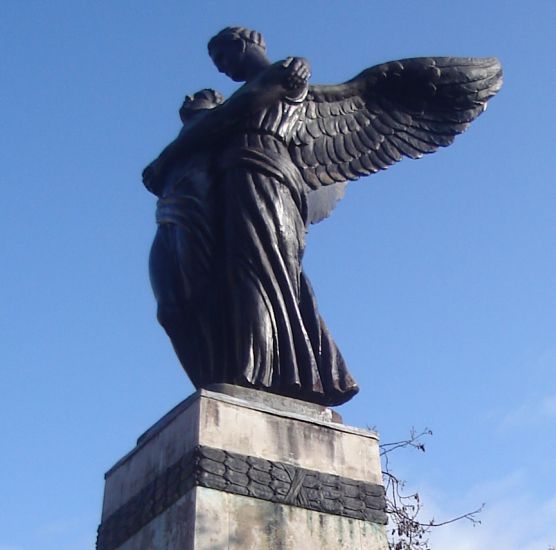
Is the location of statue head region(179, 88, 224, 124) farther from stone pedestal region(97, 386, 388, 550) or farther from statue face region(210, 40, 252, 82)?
stone pedestal region(97, 386, 388, 550)

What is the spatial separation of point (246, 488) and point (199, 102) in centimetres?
296

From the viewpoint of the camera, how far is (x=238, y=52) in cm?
748

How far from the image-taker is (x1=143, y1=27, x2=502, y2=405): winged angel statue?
6.38 meters

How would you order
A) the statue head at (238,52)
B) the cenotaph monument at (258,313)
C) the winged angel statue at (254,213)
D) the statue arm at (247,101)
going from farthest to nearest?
the statue head at (238,52)
the statue arm at (247,101)
the winged angel statue at (254,213)
the cenotaph monument at (258,313)

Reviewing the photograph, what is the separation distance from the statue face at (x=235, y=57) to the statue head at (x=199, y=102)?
7.3 inches

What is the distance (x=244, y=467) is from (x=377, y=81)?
11.3 ft

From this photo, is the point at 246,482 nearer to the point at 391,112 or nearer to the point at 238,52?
the point at 238,52

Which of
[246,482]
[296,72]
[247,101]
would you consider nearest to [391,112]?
[296,72]

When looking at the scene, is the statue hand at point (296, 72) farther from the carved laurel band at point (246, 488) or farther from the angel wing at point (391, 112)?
the carved laurel band at point (246, 488)

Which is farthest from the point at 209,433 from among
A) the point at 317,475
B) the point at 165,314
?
the point at 165,314

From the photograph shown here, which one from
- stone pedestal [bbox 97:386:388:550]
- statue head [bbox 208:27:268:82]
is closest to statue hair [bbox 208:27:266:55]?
statue head [bbox 208:27:268:82]

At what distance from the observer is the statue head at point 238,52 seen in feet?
24.5

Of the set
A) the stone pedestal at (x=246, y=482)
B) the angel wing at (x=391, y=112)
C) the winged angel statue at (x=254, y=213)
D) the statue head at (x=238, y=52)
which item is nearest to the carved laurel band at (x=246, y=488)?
the stone pedestal at (x=246, y=482)

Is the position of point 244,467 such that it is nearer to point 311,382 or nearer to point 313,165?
point 311,382
